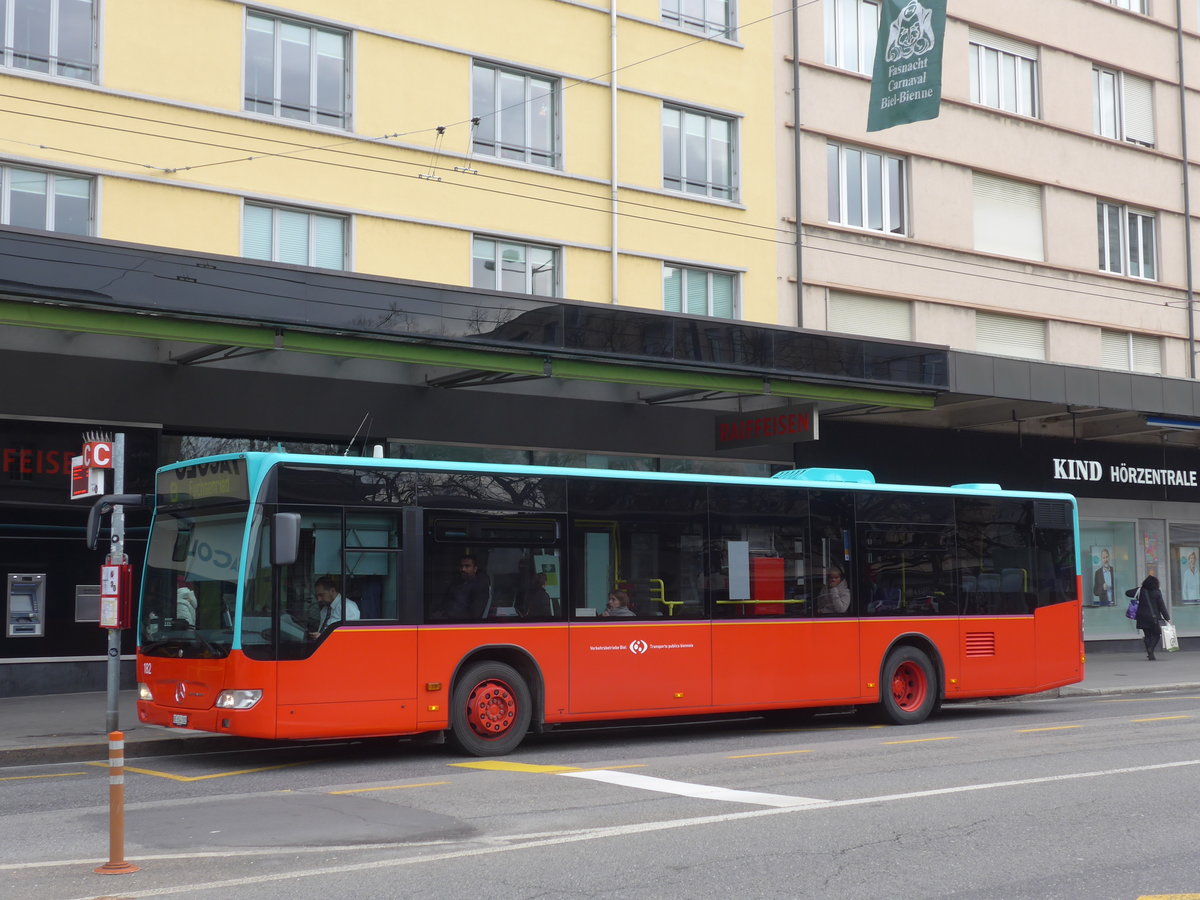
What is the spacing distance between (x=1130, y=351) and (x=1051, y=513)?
50.1ft

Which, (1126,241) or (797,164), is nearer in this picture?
(797,164)

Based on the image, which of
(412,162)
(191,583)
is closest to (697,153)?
(412,162)

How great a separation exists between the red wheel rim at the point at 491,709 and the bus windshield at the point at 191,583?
2429mm

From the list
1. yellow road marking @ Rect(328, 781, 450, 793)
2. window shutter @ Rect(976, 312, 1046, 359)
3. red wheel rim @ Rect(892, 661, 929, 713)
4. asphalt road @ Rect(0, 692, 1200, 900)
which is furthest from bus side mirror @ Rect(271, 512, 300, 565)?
window shutter @ Rect(976, 312, 1046, 359)

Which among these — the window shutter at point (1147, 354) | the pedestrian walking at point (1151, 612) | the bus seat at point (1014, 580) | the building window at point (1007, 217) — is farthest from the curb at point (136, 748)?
the window shutter at point (1147, 354)

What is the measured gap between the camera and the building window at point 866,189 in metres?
26.9

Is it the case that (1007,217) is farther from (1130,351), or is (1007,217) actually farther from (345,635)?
(345,635)

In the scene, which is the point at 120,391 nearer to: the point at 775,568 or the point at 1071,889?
the point at 775,568

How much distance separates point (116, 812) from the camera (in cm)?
732

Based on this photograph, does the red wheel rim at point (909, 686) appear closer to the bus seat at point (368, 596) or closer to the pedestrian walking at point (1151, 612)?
the bus seat at point (368, 596)

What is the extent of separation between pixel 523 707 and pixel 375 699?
1607 millimetres

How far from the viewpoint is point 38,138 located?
18078 millimetres

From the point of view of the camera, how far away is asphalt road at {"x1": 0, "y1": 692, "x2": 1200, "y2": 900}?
7164mm

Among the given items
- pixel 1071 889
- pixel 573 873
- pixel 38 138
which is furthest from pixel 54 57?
pixel 1071 889
